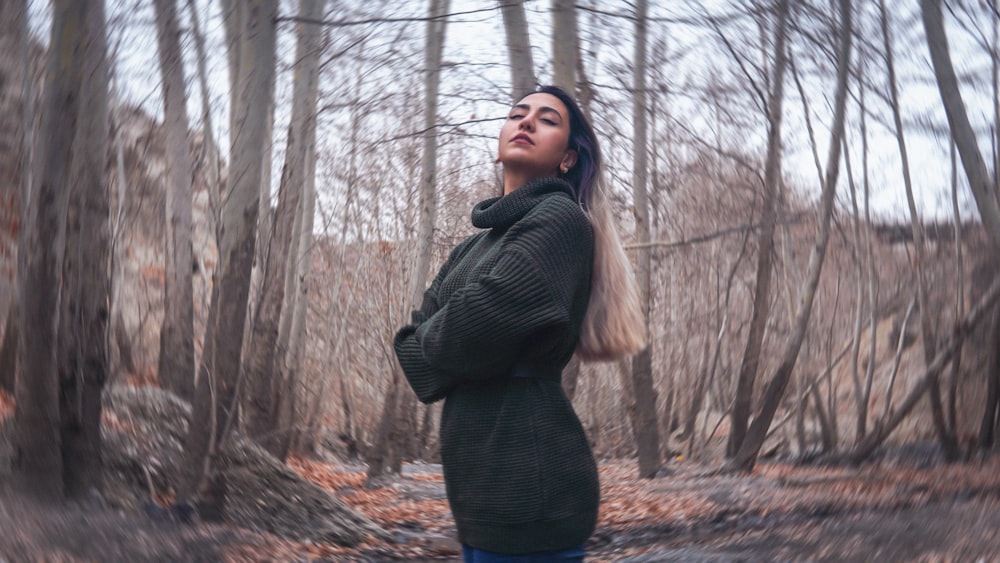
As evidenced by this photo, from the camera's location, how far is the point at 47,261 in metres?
4.11

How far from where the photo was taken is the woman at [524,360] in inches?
64.8

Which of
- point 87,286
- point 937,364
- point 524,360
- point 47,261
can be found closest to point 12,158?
point 47,261

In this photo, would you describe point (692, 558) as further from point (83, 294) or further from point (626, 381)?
point (626, 381)

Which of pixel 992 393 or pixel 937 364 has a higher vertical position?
pixel 937 364

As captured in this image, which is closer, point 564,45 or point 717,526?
point 717,526

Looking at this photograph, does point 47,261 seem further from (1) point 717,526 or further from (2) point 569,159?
(1) point 717,526

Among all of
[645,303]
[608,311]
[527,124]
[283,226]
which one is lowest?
[608,311]

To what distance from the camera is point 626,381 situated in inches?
361

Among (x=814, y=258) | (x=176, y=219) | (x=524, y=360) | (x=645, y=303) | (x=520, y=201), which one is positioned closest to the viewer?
(x=524, y=360)

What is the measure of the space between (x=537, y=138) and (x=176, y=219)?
5.62 m

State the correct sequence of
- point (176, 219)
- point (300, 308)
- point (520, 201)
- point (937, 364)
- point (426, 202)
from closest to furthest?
point (520, 201) → point (937, 364) → point (176, 219) → point (426, 202) → point (300, 308)

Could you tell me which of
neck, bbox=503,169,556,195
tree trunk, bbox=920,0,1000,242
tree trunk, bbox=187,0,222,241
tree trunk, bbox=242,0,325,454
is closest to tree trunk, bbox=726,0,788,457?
tree trunk, bbox=920,0,1000,242

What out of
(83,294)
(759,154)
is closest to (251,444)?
(83,294)

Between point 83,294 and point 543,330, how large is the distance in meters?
3.36
